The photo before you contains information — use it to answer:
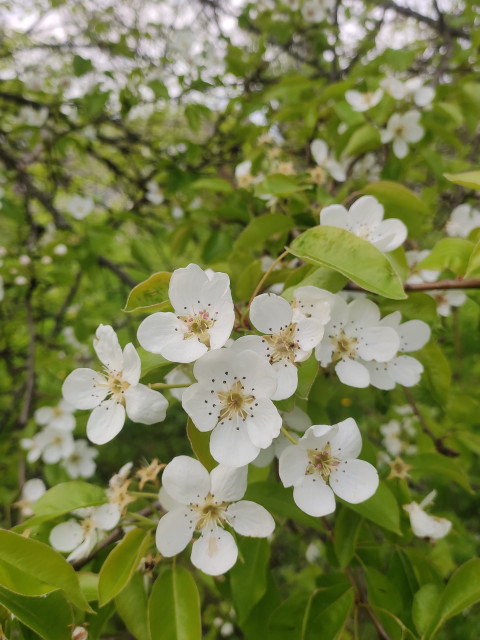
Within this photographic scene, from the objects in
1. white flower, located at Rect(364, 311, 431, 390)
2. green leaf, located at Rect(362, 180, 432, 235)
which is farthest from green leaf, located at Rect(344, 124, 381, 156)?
white flower, located at Rect(364, 311, 431, 390)

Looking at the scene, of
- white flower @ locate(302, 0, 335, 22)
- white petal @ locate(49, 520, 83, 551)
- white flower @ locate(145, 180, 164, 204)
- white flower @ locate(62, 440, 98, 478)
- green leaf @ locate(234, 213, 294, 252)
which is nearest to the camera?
white petal @ locate(49, 520, 83, 551)

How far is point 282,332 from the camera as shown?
2.70 feet

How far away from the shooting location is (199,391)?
2.55 ft

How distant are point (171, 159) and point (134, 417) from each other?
2.08 meters

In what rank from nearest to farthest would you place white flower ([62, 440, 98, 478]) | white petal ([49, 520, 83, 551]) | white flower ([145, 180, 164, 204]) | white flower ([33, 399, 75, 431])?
white petal ([49, 520, 83, 551]), white flower ([33, 399, 75, 431]), white flower ([62, 440, 98, 478]), white flower ([145, 180, 164, 204])

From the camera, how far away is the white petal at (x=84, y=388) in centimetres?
95

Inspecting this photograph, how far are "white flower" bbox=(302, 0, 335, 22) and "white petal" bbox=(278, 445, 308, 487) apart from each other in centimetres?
261

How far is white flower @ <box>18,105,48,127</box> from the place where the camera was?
2.54 meters

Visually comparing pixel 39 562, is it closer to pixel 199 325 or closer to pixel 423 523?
pixel 199 325

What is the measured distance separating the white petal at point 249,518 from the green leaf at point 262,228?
2.20 ft

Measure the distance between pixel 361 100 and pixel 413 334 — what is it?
3.40ft

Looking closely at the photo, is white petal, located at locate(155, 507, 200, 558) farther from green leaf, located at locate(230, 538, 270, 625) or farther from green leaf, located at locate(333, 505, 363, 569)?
green leaf, located at locate(333, 505, 363, 569)

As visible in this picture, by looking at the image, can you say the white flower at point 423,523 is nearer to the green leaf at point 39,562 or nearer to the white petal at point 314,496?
the white petal at point 314,496

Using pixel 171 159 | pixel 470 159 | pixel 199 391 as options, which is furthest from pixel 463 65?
pixel 199 391
